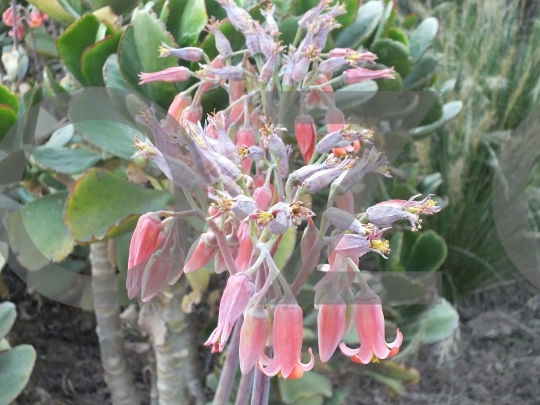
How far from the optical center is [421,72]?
3.67 feet

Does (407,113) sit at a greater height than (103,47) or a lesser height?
lesser

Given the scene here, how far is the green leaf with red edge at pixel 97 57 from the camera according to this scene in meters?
0.85

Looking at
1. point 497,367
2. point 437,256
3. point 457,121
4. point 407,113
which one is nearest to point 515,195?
point 457,121

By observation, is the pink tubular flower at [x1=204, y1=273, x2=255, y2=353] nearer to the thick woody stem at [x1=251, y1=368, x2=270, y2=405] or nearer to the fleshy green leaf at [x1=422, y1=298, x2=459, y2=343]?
the thick woody stem at [x1=251, y1=368, x2=270, y2=405]

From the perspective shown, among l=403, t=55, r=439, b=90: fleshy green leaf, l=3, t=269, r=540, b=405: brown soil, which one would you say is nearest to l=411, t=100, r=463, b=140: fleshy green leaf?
l=403, t=55, r=439, b=90: fleshy green leaf

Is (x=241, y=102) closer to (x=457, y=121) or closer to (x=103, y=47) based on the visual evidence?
(x=103, y=47)

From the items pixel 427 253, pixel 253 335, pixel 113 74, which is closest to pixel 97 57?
pixel 113 74

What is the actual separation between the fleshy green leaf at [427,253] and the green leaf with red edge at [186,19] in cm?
63

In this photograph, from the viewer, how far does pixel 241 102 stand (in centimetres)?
70

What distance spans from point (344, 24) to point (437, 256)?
1.68ft

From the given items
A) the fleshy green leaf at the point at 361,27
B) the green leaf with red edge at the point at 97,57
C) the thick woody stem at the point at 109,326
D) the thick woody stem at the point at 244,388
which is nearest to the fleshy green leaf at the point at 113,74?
the green leaf with red edge at the point at 97,57

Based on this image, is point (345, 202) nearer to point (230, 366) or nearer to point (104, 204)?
point (230, 366)

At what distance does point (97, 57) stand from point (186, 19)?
0.15 m

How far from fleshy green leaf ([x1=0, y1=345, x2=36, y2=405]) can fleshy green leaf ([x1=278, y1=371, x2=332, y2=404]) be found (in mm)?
386
